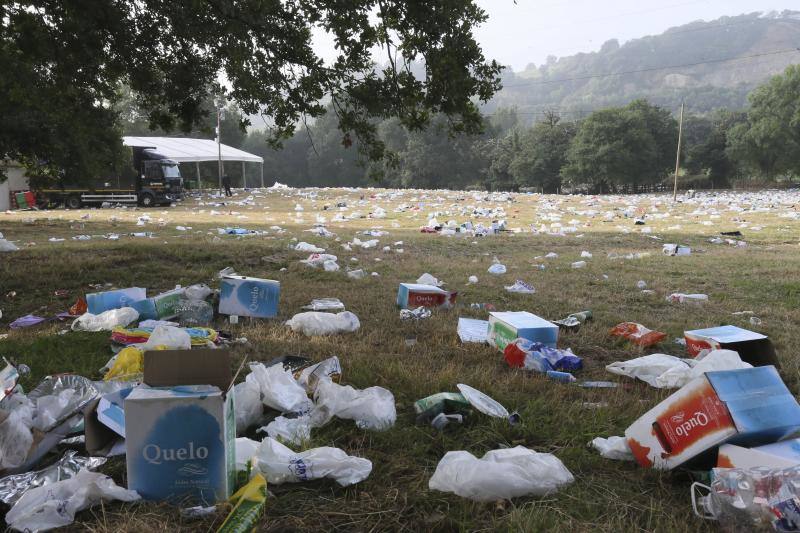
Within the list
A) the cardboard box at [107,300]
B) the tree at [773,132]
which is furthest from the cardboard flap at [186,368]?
the tree at [773,132]

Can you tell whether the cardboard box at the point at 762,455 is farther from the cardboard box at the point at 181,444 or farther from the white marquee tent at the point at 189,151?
the white marquee tent at the point at 189,151

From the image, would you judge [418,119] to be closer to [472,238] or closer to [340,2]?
[340,2]

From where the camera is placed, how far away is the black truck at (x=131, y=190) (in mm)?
21812

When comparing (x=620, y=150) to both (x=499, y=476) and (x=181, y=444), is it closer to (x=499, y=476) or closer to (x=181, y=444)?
(x=499, y=476)

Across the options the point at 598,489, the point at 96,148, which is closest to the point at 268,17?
the point at 598,489

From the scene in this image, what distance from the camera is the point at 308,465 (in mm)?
1845

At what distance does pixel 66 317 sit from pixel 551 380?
3619 mm

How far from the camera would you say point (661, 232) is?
11172 millimetres

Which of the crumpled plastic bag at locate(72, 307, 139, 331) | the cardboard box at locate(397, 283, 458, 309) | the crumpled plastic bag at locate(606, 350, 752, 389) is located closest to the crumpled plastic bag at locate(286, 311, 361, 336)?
the cardboard box at locate(397, 283, 458, 309)

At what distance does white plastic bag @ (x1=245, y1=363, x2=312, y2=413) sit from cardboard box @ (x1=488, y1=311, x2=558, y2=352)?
4.45ft

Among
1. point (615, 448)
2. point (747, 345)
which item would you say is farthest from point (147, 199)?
point (615, 448)

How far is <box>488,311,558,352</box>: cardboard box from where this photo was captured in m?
3.25

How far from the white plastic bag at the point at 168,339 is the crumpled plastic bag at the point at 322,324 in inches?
37.0

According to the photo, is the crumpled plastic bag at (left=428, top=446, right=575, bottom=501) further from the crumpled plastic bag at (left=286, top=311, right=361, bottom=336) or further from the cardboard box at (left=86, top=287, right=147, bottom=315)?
the cardboard box at (left=86, top=287, right=147, bottom=315)
